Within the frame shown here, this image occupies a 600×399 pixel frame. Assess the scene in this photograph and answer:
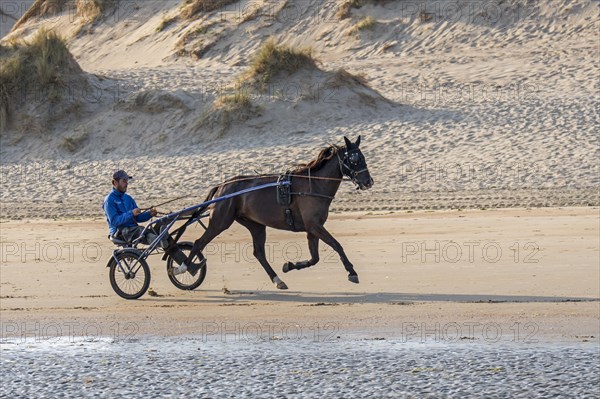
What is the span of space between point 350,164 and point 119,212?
96.2 inches

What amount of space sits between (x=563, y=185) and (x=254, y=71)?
28.9 feet

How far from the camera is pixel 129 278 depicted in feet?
40.7

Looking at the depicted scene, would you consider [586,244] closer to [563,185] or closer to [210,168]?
[563,185]

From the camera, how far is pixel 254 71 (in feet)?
84.7

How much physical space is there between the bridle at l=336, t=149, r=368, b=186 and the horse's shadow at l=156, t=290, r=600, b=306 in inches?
47.2

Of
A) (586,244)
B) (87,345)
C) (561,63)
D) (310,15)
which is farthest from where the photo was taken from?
(310,15)

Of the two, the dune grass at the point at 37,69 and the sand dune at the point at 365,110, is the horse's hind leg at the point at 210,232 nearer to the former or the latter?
the sand dune at the point at 365,110

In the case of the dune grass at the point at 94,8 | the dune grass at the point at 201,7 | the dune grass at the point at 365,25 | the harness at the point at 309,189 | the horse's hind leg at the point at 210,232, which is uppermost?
the dune grass at the point at 94,8

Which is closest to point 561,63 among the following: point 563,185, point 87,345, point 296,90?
point 296,90

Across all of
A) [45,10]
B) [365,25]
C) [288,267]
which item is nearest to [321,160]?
[288,267]

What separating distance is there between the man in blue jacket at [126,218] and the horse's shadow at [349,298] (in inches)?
19.8

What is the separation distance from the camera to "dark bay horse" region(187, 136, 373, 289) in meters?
12.2

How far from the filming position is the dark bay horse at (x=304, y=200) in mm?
12234

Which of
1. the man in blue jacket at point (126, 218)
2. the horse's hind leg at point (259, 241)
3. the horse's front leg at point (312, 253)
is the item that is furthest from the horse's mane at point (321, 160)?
the man in blue jacket at point (126, 218)
